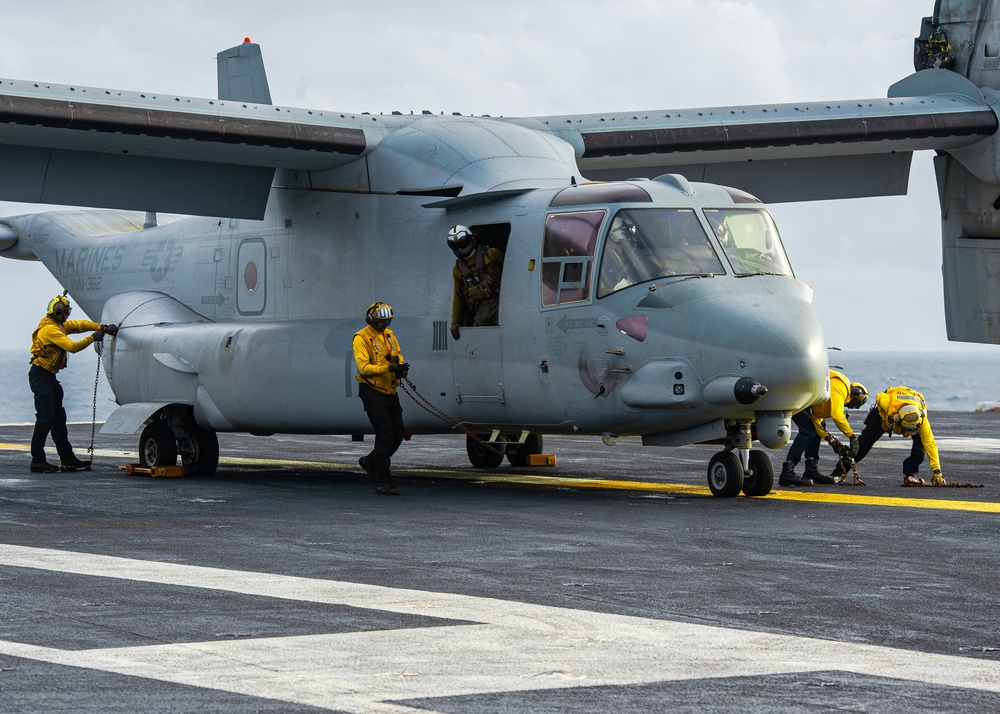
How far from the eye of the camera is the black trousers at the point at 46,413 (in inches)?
700

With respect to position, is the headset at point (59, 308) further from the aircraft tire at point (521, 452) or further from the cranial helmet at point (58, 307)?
the aircraft tire at point (521, 452)

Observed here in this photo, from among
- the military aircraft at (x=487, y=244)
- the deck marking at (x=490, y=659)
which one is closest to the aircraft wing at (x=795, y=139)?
the military aircraft at (x=487, y=244)

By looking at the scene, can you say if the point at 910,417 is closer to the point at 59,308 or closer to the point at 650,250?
the point at 650,250

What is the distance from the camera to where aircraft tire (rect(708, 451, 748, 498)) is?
535 inches

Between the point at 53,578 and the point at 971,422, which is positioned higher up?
the point at 971,422

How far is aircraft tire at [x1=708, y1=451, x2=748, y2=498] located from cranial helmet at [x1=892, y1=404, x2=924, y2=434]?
2.55 meters

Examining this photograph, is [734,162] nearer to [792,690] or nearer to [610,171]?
[610,171]

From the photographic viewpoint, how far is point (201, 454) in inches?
667

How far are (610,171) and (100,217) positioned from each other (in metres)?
7.70

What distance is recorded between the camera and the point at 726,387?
40.9 ft

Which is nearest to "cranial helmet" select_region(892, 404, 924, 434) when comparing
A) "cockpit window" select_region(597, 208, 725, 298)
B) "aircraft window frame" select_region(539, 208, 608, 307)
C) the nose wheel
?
the nose wheel

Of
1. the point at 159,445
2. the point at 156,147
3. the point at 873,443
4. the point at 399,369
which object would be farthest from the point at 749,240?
the point at 159,445

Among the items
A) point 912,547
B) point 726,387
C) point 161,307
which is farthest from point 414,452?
point 912,547

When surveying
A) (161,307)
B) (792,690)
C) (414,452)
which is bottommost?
(792,690)
